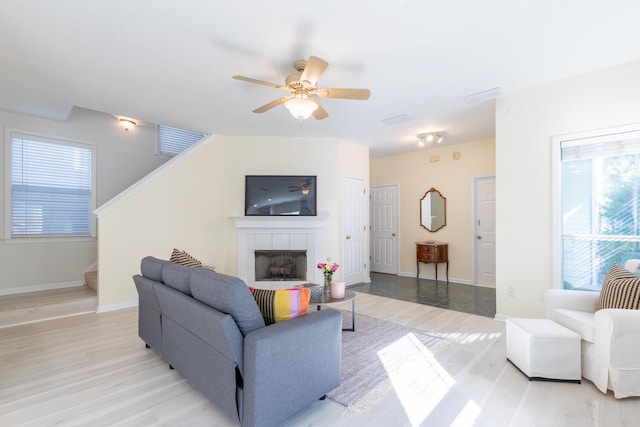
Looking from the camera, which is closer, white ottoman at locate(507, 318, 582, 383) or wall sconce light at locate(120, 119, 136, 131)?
white ottoman at locate(507, 318, 582, 383)

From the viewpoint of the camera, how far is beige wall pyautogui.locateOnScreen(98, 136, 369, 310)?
4547 millimetres

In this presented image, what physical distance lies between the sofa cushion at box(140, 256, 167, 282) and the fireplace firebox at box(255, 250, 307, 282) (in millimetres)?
2486

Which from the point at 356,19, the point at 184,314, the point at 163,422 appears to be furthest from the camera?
the point at 356,19

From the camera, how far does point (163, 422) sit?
6.00 feet

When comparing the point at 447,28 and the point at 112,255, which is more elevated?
the point at 447,28

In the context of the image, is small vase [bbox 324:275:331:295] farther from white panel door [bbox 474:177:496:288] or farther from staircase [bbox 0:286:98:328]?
white panel door [bbox 474:177:496:288]

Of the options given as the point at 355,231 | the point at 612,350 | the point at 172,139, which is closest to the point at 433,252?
the point at 355,231

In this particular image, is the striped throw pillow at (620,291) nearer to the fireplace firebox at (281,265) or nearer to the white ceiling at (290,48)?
the white ceiling at (290,48)

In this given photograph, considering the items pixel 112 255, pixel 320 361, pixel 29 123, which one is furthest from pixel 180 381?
pixel 29 123

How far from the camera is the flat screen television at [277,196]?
5.18 metres

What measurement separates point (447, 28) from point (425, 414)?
8.76ft

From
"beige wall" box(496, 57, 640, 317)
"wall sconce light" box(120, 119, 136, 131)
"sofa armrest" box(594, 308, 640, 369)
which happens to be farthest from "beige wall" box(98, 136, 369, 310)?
"sofa armrest" box(594, 308, 640, 369)

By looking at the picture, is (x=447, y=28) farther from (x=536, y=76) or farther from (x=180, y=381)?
(x=180, y=381)

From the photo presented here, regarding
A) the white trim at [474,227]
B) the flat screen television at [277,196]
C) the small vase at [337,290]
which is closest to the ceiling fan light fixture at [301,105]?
the small vase at [337,290]
